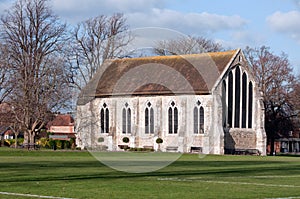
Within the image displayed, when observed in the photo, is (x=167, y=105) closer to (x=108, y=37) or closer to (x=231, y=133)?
(x=231, y=133)

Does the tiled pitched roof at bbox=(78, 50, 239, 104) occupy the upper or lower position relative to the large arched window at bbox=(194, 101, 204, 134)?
upper

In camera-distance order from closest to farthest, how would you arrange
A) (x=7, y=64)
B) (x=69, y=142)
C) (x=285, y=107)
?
1. (x=7, y=64)
2. (x=69, y=142)
3. (x=285, y=107)

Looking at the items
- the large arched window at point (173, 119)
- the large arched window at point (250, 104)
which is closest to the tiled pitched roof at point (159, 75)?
the large arched window at point (173, 119)

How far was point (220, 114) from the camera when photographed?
221ft

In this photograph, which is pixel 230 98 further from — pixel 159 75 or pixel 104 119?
pixel 104 119

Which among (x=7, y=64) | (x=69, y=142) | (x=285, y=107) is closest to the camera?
(x=7, y=64)

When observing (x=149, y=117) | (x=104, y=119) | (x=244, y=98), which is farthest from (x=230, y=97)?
(x=104, y=119)

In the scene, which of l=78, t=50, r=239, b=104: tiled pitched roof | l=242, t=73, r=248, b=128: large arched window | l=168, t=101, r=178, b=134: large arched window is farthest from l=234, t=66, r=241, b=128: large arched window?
l=168, t=101, r=178, b=134: large arched window

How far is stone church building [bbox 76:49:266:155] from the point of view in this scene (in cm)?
6781

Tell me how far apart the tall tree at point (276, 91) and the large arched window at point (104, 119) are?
18.7 metres

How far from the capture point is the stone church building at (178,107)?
67.8 metres

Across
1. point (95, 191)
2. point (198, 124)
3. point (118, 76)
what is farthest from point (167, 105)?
point (95, 191)

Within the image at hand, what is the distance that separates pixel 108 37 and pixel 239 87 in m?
22.9

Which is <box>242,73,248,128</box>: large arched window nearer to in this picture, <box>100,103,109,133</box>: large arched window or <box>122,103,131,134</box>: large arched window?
<box>122,103,131,134</box>: large arched window
